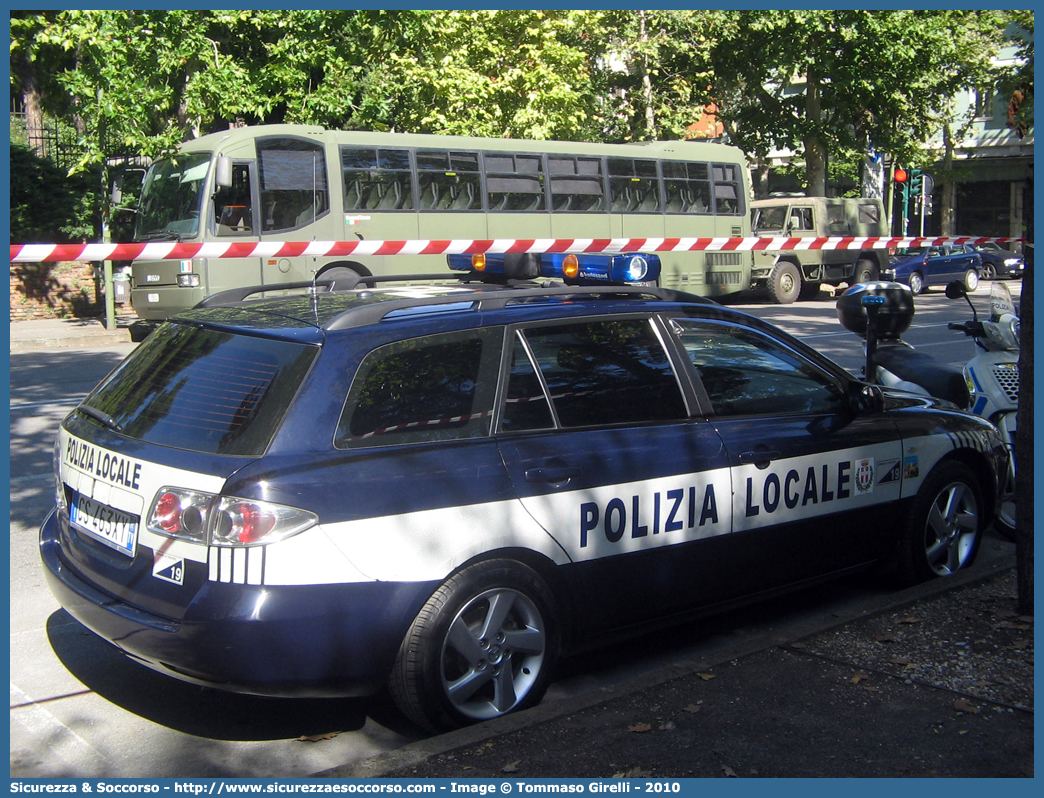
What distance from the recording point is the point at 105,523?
3.86 m

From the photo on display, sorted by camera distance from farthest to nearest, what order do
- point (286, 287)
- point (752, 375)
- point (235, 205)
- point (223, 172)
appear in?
point (235, 205) → point (223, 172) → point (286, 287) → point (752, 375)

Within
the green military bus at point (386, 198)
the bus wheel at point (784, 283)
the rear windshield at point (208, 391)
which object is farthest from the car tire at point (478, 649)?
the bus wheel at point (784, 283)

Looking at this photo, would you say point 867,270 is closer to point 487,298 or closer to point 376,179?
point 376,179

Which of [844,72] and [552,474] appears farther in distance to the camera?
[844,72]

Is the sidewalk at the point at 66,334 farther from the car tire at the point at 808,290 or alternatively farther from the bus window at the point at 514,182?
the car tire at the point at 808,290

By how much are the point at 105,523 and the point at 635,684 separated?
6.56 ft

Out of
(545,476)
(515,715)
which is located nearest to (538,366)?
(545,476)

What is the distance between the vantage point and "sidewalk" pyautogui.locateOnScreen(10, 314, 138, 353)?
17328 mm

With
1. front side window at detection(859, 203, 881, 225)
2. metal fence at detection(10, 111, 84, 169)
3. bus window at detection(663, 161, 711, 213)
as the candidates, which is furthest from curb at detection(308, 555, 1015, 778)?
front side window at detection(859, 203, 881, 225)

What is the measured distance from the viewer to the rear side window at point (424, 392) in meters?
3.74

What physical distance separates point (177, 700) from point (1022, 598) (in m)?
3.57

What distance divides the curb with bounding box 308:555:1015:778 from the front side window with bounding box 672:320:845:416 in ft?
3.01

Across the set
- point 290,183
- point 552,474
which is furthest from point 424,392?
Answer: point 290,183

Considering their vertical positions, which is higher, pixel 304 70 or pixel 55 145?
pixel 304 70
